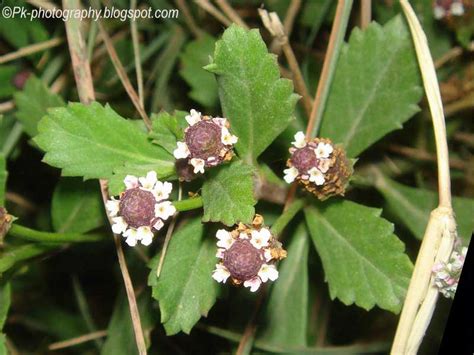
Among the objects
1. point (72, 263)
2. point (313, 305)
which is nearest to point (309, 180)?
point (313, 305)

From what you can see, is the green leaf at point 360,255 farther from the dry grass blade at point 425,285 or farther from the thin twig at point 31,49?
the thin twig at point 31,49

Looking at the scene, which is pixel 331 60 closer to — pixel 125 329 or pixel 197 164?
pixel 197 164

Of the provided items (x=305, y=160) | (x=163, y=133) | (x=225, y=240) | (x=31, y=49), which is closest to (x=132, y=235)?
(x=225, y=240)

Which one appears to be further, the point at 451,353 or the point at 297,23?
the point at 297,23

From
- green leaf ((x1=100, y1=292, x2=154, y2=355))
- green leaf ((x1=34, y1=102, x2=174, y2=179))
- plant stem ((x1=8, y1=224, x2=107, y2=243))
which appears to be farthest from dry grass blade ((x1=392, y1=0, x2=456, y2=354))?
plant stem ((x1=8, y1=224, x2=107, y2=243))

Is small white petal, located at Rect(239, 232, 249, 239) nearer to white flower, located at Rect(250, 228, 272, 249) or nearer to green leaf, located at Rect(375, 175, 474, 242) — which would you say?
white flower, located at Rect(250, 228, 272, 249)

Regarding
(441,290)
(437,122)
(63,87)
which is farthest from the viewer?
(63,87)

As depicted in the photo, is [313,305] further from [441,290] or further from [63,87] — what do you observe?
[63,87]
